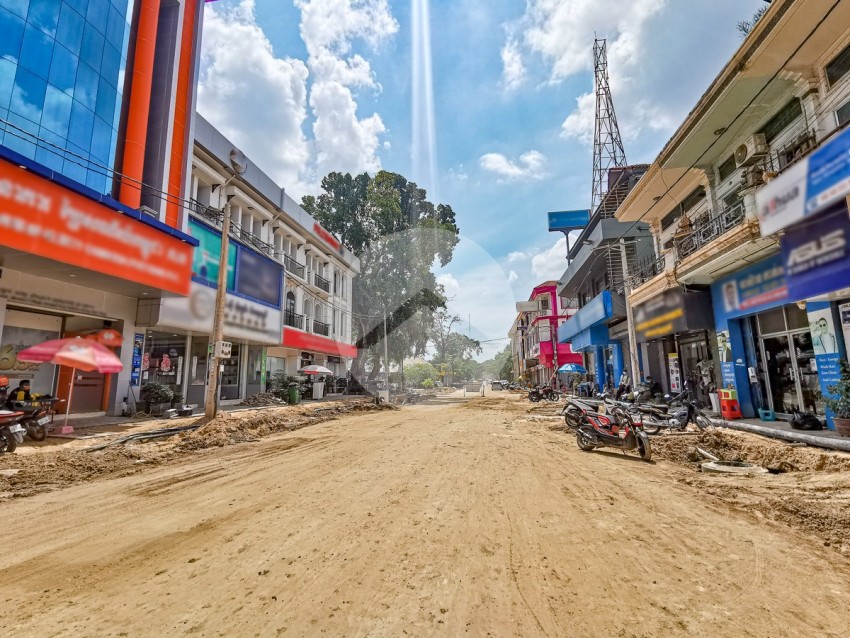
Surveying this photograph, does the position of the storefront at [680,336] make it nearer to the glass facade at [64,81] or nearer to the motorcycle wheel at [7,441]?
the motorcycle wheel at [7,441]

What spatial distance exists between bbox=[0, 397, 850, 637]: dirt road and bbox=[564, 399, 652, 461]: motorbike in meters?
1.69

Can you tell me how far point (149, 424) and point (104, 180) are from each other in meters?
8.34

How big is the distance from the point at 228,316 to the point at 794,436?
17.8m

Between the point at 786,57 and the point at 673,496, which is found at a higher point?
the point at 786,57

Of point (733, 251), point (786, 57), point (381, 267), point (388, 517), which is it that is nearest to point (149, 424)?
point (388, 517)

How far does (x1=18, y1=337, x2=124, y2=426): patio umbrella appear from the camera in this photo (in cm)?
873

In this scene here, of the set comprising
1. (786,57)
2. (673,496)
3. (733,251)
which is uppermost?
(786,57)

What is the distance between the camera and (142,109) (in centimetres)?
1453

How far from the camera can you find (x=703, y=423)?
9570 millimetres

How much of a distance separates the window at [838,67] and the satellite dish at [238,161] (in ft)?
66.4

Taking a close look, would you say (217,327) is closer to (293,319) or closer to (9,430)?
(9,430)

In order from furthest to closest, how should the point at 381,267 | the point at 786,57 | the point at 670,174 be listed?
the point at 381,267 < the point at 670,174 < the point at 786,57

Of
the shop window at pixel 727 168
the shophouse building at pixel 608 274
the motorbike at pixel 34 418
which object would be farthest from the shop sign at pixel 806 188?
the motorbike at pixel 34 418

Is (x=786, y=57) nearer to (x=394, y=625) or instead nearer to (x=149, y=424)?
(x=394, y=625)
